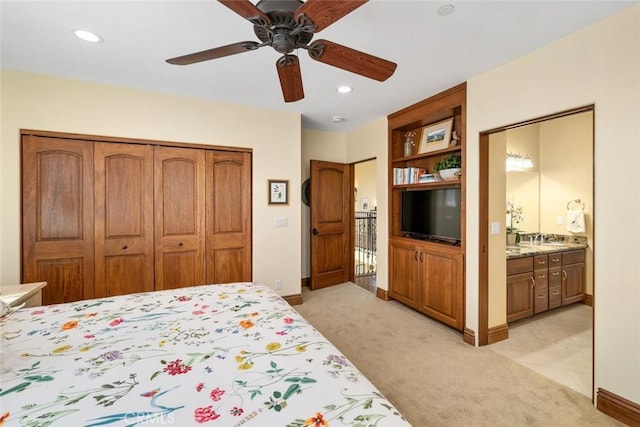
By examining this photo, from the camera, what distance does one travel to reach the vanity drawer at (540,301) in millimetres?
3271

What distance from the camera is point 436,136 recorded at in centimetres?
335

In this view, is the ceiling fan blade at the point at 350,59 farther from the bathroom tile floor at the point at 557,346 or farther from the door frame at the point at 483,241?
the bathroom tile floor at the point at 557,346

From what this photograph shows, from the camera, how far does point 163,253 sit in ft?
10.3

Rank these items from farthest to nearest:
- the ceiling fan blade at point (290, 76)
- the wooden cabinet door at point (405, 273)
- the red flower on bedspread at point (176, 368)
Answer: the wooden cabinet door at point (405, 273) → the ceiling fan blade at point (290, 76) → the red flower on bedspread at point (176, 368)

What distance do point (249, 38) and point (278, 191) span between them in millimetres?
1928

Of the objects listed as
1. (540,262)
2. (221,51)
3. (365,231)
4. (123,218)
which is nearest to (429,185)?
(540,262)

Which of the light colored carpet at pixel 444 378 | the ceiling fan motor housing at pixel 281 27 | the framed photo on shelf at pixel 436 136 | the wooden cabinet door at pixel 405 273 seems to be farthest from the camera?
the wooden cabinet door at pixel 405 273

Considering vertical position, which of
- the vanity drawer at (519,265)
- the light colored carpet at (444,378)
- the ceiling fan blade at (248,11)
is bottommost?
the light colored carpet at (444,378)

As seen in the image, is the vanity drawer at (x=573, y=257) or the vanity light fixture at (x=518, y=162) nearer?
the vanity drawer at (x=573, y=257)

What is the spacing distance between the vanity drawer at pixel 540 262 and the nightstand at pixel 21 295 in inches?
191

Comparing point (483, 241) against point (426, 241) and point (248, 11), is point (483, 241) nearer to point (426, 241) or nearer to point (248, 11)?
point (426, 241)

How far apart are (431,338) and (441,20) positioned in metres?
2.79

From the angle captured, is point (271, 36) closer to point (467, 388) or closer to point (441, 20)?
point (441, 20)

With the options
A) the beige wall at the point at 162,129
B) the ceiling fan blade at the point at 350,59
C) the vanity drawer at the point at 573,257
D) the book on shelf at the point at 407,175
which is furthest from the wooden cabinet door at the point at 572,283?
the ceiling fan blade at the point at 350,59
